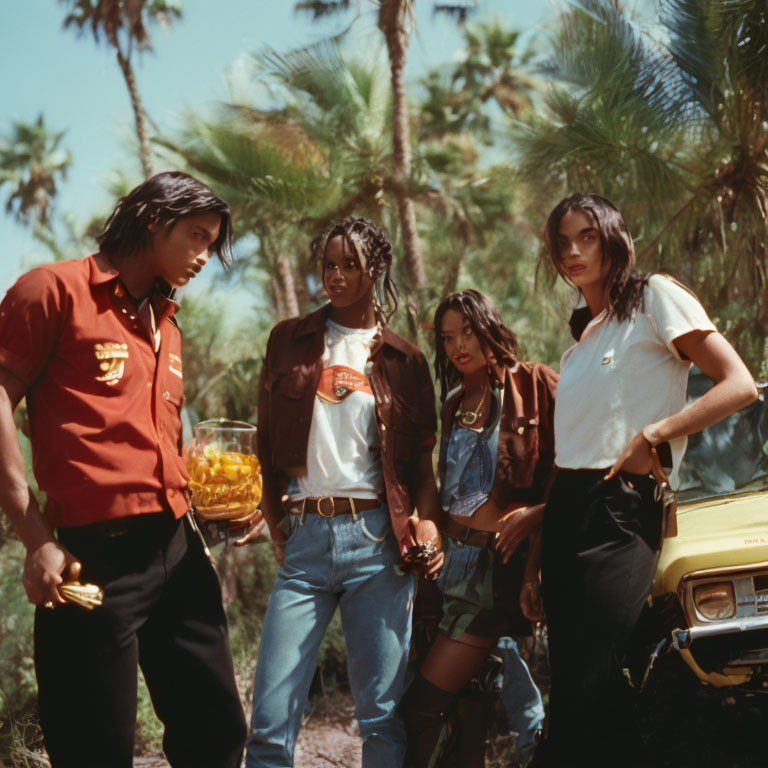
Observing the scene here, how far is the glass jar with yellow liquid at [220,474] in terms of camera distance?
108 inches

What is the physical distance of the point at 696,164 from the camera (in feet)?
30.6

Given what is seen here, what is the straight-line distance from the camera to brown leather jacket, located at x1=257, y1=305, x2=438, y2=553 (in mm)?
3174

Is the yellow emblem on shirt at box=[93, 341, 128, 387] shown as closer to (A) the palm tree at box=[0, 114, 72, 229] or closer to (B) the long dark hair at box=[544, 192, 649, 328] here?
(B) the long dark hair at box=[544, 192, 649, 328]

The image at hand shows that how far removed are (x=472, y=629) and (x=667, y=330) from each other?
1.41m

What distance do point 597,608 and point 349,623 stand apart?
0.93 meters

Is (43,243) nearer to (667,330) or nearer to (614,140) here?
(614,140)

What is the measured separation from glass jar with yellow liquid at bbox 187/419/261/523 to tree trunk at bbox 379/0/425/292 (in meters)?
9.26

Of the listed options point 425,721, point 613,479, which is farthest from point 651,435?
point 425,721

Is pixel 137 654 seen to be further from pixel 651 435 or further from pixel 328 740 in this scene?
pixel 328 740

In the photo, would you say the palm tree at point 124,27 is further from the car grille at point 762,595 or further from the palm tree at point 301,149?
the car grille at point 762,595

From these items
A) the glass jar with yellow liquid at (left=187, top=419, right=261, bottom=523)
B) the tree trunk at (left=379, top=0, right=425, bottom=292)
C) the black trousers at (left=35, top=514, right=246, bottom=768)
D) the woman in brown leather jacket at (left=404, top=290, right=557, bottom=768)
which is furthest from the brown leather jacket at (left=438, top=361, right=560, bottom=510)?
the tree trunk at (left=379, top=0, right=425, bottom=292)

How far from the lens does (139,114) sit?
14578mm

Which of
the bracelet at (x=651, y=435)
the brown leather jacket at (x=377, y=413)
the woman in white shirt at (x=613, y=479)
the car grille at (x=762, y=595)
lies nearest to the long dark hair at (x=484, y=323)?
the brown leather jacket at (x=377, y=413)

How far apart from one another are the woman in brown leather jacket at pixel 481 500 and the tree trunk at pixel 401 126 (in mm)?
8380
